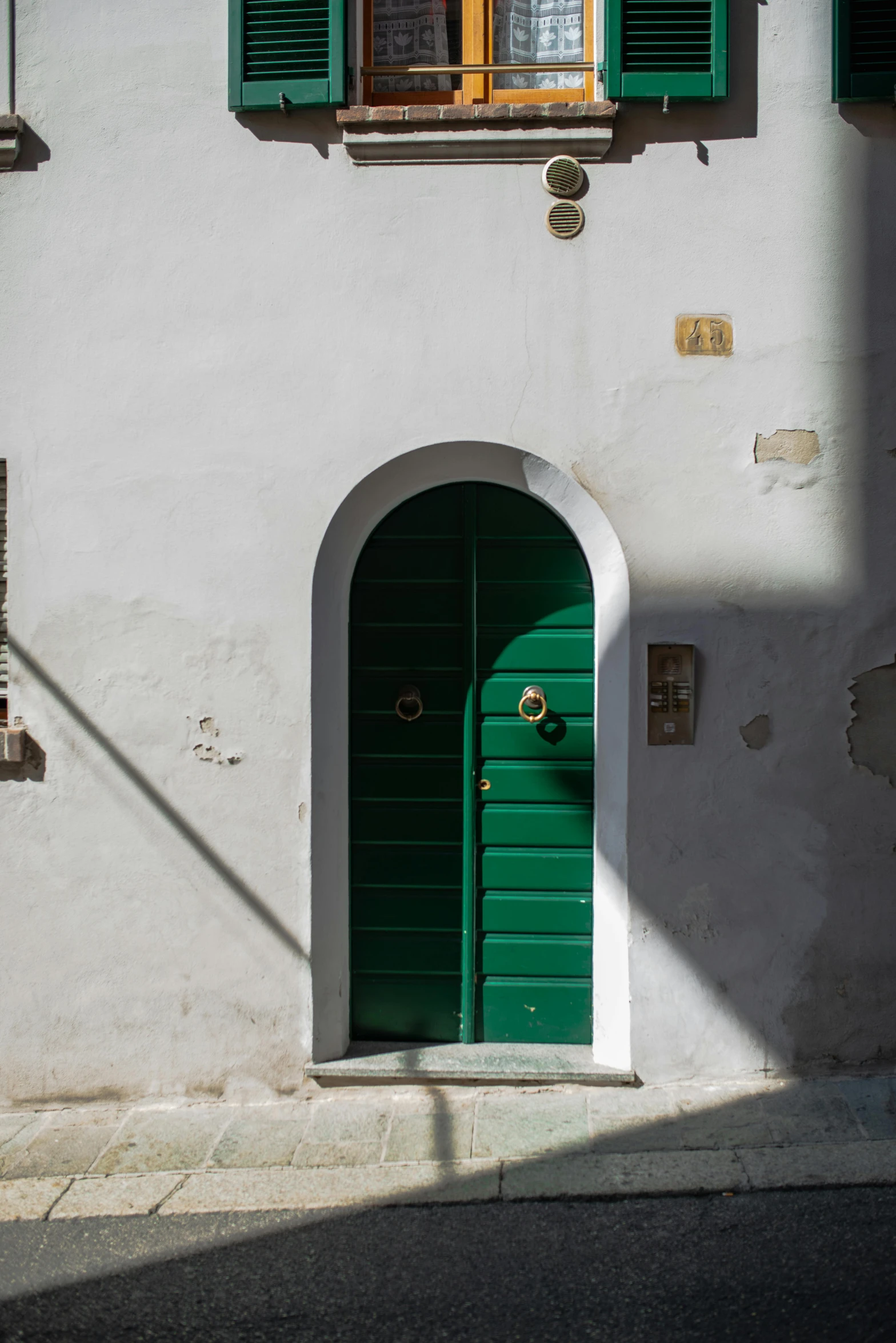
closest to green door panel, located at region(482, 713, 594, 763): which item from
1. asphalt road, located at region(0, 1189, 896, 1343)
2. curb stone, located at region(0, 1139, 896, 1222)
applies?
curb stone, located at region(0, 1139, 896, 1222)

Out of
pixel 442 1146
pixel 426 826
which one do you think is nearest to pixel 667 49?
pixel 426 826

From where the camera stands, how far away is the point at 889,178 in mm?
4301

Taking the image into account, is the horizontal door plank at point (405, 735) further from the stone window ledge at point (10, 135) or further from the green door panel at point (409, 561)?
the stone window ledge at point (10, 135)

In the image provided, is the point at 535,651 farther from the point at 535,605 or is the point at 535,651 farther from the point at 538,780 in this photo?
the point at 538,780

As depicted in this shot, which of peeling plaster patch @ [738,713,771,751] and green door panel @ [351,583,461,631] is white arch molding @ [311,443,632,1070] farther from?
peeling plaster patch @ [738,713,771,751]

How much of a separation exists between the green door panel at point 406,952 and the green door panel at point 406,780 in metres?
0.61

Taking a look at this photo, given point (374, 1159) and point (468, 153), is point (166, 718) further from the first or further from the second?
point (468, 153)

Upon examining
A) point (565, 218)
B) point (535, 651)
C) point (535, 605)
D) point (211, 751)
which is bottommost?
point (211, 751)

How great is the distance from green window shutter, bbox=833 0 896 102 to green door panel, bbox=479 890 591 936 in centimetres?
352

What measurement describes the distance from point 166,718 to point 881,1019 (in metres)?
3.29

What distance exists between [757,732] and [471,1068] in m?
1.88

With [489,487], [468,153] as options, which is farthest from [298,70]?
[489,487]

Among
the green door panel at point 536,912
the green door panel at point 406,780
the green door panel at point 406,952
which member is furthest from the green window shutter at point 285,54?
the green door panel at point 406,952

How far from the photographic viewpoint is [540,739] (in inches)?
184
